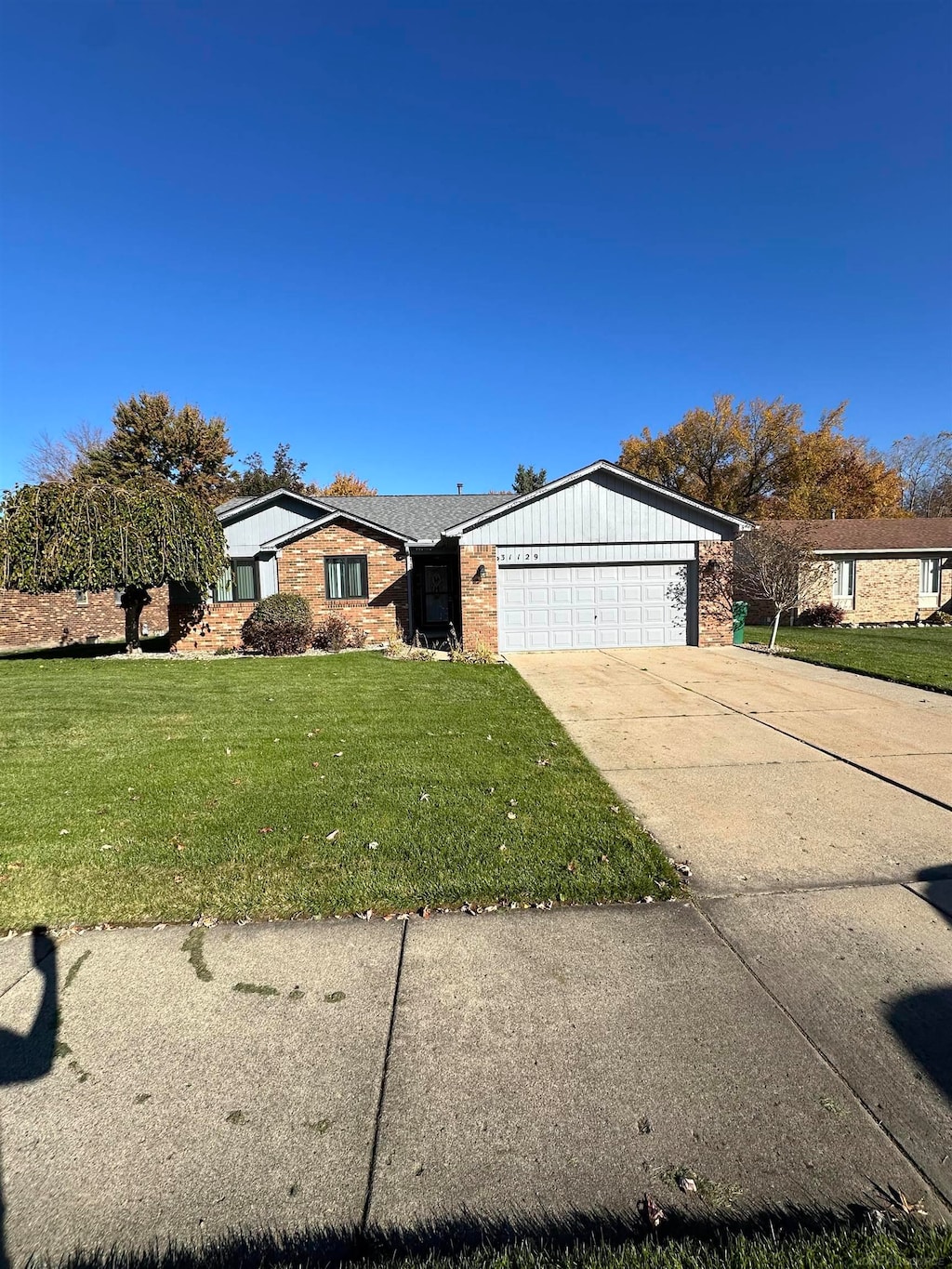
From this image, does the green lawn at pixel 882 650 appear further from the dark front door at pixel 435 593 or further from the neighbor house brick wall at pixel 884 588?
the dark front door at pixel 435 593

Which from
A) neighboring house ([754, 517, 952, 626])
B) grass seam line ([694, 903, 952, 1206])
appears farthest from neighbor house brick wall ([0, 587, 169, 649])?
neighboring house ([754, 517, 952, 626])

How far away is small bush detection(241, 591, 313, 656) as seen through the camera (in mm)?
15039

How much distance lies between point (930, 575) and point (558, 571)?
16457 millimetres

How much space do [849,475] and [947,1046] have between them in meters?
38.9

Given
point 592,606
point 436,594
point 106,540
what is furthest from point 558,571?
point 106,540

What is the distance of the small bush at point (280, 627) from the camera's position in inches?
592

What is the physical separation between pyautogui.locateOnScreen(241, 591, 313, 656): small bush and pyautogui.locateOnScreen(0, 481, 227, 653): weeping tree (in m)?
1.51

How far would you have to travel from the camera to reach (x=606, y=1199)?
5.89ft

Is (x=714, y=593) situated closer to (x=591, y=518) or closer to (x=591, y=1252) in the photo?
Answer: (x=591, y=518)

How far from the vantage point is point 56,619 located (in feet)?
74.6

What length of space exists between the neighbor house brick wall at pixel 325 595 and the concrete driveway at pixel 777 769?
723 cm

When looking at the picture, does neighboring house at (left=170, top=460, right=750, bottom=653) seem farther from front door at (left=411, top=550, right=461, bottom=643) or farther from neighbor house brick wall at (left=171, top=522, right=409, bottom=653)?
front door at (left=411, top=550, right=461, bottom=643)

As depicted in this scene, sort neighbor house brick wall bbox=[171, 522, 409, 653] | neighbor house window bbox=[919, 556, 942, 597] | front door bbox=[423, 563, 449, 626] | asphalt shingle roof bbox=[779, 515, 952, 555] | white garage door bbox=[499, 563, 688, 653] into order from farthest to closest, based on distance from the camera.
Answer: neighbor house window bbox=[919, 556, 942, 597]
asphalt shingle roof bbox=[779, 515, 952, 555]
front door bbox=[423, 563, 449, 626]
neighbor house brick wall bbox=[171, 522, 409, 653]
white garage door bbox=[499, 563, 688, 653]

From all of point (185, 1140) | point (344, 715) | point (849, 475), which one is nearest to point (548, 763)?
point (344, 715)
